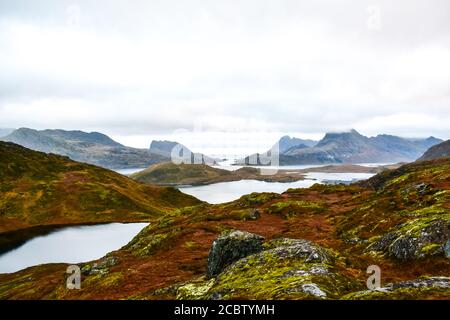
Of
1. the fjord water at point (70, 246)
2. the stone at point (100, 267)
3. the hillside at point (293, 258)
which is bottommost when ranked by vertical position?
the fjord water at point (70, 246)

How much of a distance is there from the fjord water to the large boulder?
84463mm

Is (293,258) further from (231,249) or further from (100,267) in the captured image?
(100,267)

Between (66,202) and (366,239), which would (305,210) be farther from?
(66,202)

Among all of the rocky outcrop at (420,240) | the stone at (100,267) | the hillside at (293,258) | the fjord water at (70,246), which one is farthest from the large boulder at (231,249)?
the fjord water at (70,246)

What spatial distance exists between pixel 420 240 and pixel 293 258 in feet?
40.0

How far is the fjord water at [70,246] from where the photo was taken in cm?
10675

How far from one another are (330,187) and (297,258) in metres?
99.5

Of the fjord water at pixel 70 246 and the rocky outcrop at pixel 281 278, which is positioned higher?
the rocky outcrop at pixel 281 278

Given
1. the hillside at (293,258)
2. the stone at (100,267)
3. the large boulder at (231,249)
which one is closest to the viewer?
the hillside at (293,258)

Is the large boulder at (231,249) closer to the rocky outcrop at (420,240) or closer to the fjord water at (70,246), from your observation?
the rocky outcrop at (420,240)

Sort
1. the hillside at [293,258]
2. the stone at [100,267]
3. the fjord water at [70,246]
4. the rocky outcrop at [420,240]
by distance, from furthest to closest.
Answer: the fjord water at [70,246], the stone at [100,267], the rocky outcrop at [420,240], the hillside at [293,258]

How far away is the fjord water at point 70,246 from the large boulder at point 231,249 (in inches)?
3325

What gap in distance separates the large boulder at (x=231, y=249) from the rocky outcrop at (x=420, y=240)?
11792mm

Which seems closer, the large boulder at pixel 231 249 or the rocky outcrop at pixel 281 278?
the rocky outcrop at pixel 281 278
